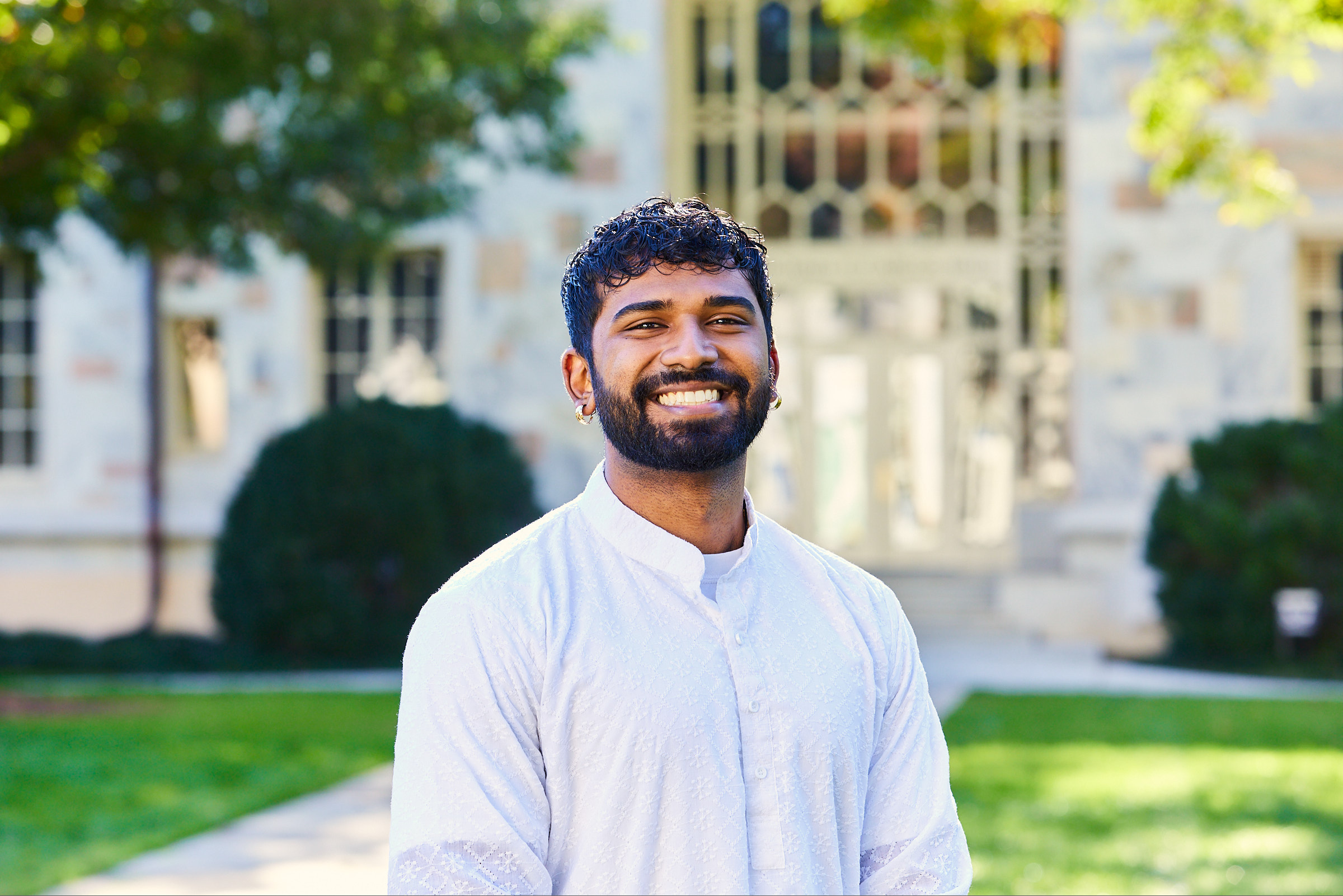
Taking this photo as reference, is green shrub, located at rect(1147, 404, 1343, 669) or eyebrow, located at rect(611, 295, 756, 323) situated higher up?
eyebrow, located at rect(611, 295, 756, 323)

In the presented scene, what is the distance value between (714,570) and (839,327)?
47.0ft

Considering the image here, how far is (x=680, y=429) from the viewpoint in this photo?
2299mm

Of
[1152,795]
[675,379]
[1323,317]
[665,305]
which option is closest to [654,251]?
[665,305]

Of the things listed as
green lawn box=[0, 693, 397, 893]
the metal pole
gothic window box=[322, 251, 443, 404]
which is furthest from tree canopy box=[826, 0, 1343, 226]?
the metal pole

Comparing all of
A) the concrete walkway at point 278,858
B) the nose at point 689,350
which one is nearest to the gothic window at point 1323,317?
the concrete walkway at point 278,858

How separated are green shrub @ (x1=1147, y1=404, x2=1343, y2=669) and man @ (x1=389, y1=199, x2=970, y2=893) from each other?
11877 millimetres

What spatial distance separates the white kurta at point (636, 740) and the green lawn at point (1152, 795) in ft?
12.8

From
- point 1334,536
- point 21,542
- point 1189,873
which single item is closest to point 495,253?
point 21,542

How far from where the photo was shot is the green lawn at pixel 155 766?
268 inches

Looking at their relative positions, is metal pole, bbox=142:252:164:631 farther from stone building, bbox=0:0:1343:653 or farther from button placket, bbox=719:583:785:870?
button placket, bbox=719:583:785:870

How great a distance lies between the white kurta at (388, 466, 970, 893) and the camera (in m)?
2.12

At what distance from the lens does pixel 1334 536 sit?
1339 cm

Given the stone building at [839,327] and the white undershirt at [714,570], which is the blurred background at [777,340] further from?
the white undershirt at [714,570]

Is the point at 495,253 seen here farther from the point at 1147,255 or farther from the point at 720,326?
the point at 720,326
